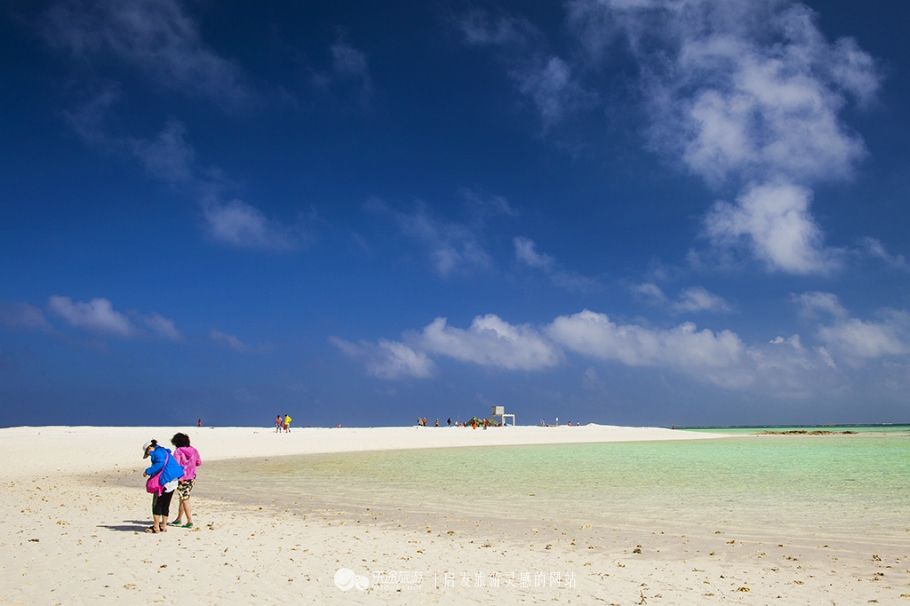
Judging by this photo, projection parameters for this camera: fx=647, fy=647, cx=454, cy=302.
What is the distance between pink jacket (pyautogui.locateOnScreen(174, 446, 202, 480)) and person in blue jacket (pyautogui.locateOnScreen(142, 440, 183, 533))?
0.20m

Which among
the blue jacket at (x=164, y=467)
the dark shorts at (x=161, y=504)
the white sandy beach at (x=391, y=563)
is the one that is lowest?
the white sandy beach at (x=391, y=563)

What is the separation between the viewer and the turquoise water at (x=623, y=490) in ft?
56.9

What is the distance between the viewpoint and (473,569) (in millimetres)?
11266

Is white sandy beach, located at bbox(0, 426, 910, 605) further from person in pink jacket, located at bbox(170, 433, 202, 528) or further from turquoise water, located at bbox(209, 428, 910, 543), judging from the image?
turquoise water, located at bbox(209, 428, 910, 543)

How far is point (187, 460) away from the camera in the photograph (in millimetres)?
15156

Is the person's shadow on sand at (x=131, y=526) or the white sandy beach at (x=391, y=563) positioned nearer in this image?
the white sandy beach at (x=391, y=563)

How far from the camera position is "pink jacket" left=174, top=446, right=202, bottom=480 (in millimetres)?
14977

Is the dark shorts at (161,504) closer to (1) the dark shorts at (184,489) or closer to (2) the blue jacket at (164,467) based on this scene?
(2) the blue jacket at (164,467)

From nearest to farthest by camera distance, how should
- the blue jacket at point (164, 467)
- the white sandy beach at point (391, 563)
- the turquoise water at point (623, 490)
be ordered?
the white sandy beach at point (391, 563) → the blue jacket at point (164, 467) → the turquoise water at point (623, 490)

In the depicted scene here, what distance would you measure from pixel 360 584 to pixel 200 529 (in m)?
6.35

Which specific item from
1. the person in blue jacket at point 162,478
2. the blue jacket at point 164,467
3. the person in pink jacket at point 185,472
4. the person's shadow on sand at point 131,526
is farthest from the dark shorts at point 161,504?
the person's shadow on sand at point 131,526

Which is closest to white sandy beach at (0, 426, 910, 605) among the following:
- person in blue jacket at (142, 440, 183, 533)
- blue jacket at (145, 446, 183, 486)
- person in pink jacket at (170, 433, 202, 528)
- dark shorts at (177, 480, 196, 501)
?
person in blue jacket at (142, 440, 183, 533)

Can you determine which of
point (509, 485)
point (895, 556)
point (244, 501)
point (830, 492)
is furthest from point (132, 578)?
point (830, 492)

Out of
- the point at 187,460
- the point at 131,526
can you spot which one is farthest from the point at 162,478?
the point at 131,526
